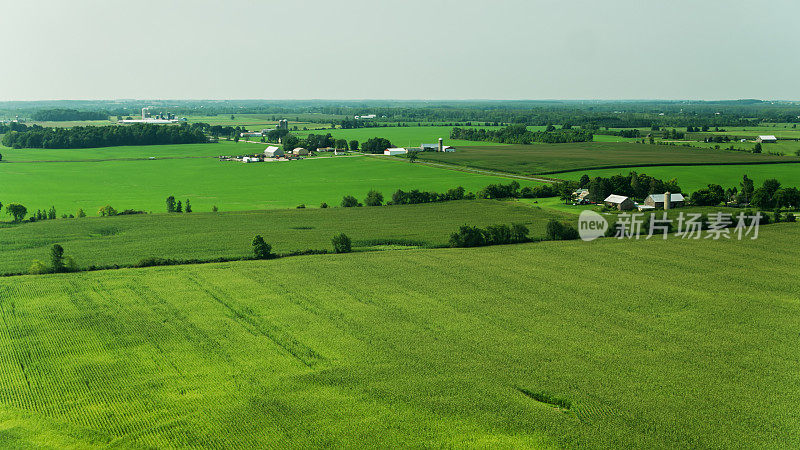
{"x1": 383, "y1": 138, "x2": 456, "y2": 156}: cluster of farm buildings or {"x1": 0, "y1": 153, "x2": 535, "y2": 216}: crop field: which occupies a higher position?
{"x1": 383, "y1": 138, "x2": 456, "y2": 156}: cluster of farm buildings

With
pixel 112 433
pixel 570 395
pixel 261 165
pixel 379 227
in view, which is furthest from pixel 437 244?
pixel 261 165

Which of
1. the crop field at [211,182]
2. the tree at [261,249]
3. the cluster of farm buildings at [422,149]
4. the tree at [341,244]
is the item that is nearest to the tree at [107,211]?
the crop field at [211,182]

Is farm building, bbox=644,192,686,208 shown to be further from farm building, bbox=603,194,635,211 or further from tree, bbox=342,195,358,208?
tree, bbox=342,195,358,208

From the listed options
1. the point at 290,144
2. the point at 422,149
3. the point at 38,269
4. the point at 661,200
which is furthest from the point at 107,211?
the point at 422,149

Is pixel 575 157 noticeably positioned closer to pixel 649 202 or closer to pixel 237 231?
pixel 649 202

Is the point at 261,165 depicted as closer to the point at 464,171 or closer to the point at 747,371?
the point at 464,171

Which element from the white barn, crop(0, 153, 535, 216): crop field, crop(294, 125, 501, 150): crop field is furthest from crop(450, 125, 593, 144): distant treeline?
crop(0, 153, 535, 216): crop field
